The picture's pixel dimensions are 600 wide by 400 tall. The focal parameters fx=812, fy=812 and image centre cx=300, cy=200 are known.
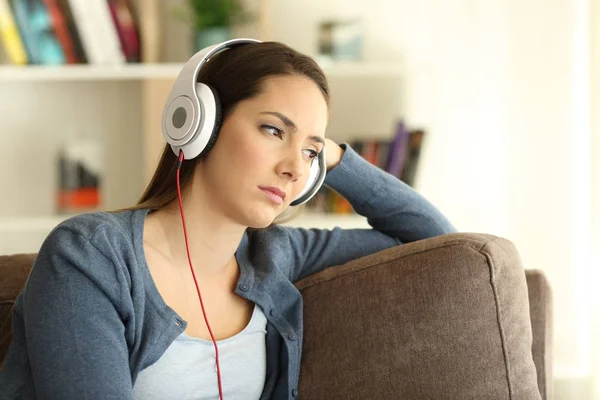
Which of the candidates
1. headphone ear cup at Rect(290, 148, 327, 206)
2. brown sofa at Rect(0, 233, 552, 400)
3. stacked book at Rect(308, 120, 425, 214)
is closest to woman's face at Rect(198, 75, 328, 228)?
headphone ear cup at Rect(290, 148, 327, 206)

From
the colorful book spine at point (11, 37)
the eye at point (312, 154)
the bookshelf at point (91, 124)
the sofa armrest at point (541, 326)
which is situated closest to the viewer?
the eye at point (312, 154)

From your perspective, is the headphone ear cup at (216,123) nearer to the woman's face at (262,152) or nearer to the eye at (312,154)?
the woman's face at (262,152)

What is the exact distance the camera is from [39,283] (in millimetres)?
1096

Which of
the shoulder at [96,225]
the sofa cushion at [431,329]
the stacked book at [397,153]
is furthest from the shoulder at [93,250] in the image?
the stacked book at [397,153]

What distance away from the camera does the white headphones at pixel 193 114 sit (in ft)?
4.06

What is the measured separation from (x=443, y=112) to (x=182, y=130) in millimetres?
1780

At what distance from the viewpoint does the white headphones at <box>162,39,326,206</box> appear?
124 cm

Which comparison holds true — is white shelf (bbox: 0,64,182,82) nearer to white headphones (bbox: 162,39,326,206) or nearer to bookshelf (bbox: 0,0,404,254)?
bookshelf (bbox: 0,0,404,254)

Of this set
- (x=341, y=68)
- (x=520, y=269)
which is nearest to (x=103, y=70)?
(x=341, y=68)

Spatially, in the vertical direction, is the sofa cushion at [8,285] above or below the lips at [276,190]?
below

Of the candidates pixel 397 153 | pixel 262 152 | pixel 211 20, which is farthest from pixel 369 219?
pixel 211 20

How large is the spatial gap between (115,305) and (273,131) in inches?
14.1

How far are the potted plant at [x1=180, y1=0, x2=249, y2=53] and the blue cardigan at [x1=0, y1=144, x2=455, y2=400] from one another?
1.31 metres

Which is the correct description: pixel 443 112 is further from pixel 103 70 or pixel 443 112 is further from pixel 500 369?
pixel 500 369
